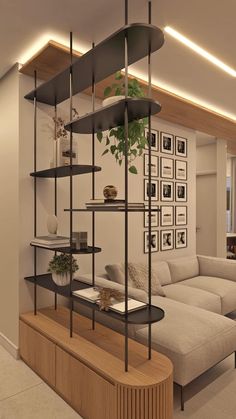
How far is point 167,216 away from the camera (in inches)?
176

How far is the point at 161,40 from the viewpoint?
69.7 inches

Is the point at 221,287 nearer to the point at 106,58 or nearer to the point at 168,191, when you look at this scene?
the point at 168,191

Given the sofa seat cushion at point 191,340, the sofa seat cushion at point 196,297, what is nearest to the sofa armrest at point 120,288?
the sofa seat cushion at point 191,340

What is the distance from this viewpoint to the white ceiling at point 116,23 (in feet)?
6.75

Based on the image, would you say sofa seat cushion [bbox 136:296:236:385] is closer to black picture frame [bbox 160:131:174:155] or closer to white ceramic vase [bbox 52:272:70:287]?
white ceramic vase [bbox 52:272:70:287]

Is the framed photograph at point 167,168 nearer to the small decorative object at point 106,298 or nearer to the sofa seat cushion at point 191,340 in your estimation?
the sofa seat cushion at point 191,340

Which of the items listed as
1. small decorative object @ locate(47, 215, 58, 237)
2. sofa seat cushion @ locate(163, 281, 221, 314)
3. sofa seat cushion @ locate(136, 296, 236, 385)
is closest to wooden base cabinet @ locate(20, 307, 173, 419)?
sofa seat cushion @ locate(136, 296, 236, 385)

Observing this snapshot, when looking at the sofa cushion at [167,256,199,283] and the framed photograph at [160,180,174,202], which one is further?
the framed photograph at [160,180,174,202]

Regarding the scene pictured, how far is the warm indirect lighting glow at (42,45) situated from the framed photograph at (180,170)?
8.04ft

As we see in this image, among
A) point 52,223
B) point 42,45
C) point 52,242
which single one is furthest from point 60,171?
point 42,45

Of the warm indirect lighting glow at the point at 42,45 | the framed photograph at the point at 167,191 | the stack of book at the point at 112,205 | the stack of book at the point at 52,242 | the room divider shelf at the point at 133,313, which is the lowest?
the room divider shelf at the point at 133,313

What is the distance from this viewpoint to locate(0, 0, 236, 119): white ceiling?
206 cm

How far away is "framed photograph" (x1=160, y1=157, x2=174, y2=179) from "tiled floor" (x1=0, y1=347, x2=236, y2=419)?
2605 millimetres

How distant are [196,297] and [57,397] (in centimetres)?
178
